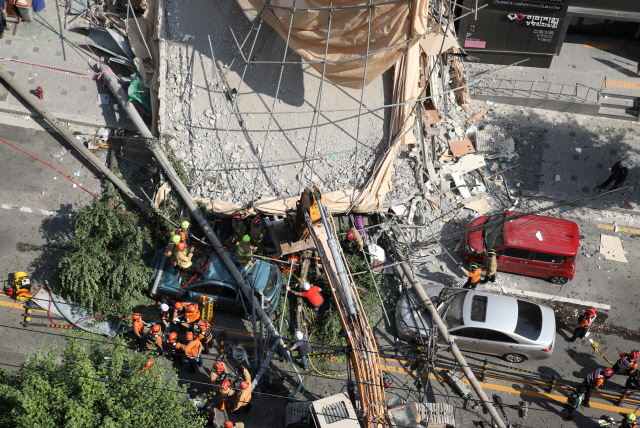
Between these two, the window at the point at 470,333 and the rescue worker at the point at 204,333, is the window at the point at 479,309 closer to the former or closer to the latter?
the window at the point at 470,333

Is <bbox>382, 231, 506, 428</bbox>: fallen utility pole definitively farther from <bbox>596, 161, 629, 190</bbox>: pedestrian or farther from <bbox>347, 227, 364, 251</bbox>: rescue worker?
<bbox>596, 161, 629, 190</bbox>: pedestrian

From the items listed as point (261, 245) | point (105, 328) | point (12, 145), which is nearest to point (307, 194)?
point (261, 245)

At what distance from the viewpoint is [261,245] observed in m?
14.2

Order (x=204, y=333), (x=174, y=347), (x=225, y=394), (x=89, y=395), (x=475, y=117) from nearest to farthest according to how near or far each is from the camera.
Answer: (x=89, y=395) < (x=225, y=394) < (x=174, y=347) < (x=204, y=333) < (x=475, y=117)

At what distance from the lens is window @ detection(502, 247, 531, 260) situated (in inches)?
552

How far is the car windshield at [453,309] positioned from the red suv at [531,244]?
150 centimetres

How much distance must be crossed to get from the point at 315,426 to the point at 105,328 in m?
5.49

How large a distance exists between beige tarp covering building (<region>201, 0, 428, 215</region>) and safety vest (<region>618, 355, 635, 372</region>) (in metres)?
6.76

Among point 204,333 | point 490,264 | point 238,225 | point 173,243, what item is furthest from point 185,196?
point 490,264

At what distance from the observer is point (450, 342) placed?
12.1 meters

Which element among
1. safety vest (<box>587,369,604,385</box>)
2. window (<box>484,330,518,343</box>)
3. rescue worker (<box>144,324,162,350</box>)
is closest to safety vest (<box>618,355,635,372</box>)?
safety vest (<box>587,369,604,385</box>)

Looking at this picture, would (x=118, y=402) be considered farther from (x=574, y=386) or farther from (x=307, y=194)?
(x=574, y=386)

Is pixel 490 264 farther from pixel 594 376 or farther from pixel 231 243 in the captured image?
pixel 231 243

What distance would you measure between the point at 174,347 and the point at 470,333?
22.6 ft
